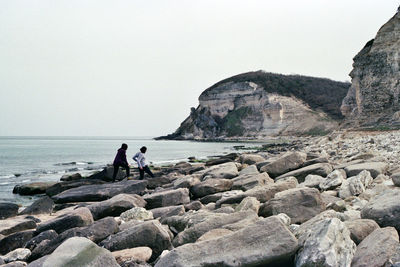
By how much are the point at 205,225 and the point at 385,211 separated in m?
2.65

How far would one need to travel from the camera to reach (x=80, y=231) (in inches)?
238

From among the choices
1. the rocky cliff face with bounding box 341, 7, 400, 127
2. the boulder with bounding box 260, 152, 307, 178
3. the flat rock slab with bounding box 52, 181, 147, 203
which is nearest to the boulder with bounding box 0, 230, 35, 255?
the flat rock slab with bounding box 52, 181, 147, 203

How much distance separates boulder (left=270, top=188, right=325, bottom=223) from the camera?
616cm

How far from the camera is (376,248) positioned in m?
3.98

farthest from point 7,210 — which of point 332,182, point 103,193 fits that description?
point 332,182

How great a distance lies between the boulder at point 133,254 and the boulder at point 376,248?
275 cm

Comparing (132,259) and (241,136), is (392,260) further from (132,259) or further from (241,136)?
(241,136)

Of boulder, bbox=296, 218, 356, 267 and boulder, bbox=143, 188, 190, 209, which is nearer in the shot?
boulder, bbox=296, 218, 356, 267

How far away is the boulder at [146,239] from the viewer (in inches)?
211

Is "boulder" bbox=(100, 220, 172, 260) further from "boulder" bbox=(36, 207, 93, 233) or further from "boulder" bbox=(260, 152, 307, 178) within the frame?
"boulder" bbox=(260, 152, 307, 178)

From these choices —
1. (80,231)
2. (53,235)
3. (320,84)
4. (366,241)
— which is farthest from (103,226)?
(320,84)

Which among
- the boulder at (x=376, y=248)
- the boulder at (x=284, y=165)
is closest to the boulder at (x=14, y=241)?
the boulder at (x=376, y=248)

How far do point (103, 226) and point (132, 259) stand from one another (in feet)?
5.38

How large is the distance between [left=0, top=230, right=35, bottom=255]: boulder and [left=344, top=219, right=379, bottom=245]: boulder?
5881mm
